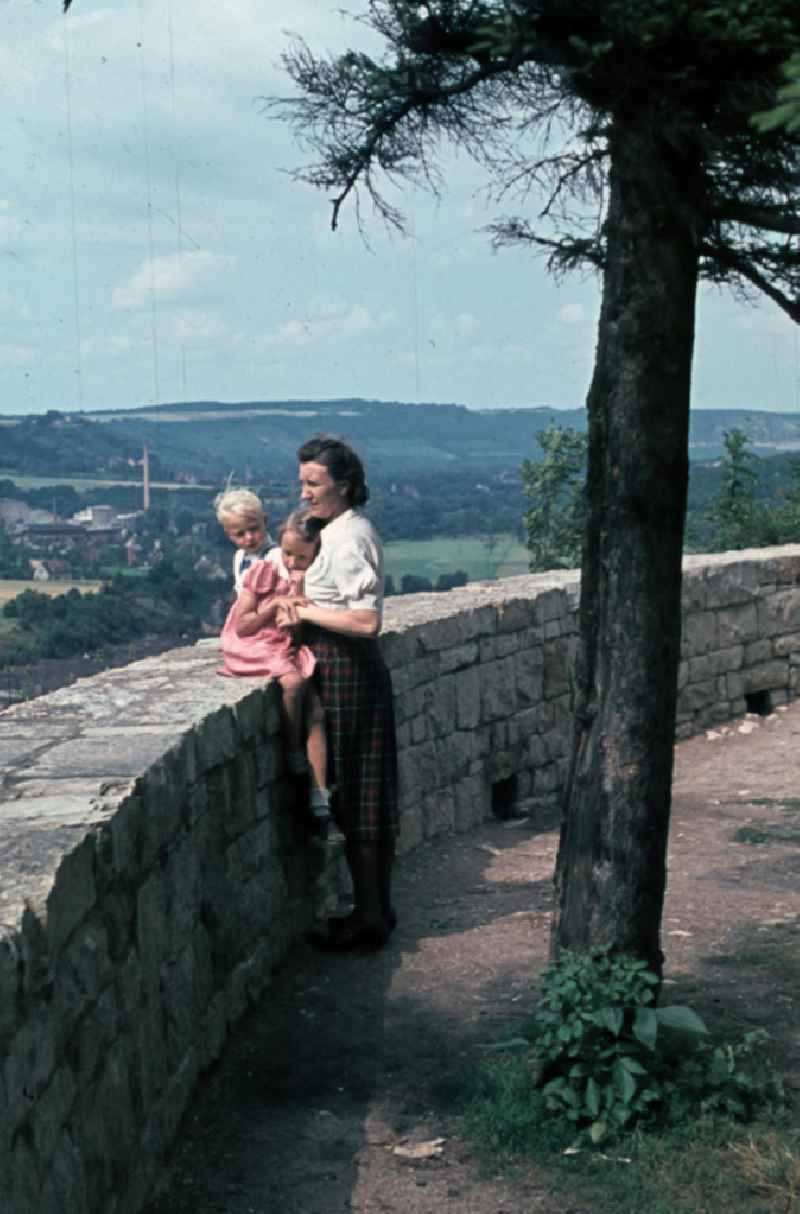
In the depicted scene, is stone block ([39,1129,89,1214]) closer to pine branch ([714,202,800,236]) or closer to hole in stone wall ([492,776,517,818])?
pine branch ([714,202,800,236])

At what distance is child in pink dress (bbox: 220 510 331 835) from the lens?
223 inches

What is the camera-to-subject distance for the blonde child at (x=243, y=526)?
5.76 meters

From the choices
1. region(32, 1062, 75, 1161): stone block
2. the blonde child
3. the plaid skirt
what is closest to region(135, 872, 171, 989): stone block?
region(32, 1062, 75, 1161): stone block

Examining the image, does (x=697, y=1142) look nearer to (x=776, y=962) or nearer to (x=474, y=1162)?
(x=474, y=1162)

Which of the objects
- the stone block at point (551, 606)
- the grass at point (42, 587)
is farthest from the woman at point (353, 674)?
the grass at point (42, 587)

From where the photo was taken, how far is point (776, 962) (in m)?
5.73

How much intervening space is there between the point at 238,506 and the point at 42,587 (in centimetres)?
1288

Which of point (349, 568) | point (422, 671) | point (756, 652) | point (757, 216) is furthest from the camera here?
point (756, 652)

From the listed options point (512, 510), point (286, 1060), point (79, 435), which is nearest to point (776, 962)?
point (286, 1060)

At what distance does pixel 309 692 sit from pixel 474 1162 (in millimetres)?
2052

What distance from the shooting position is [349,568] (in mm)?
5500

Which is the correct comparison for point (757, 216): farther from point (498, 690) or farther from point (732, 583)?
point (732, 583)

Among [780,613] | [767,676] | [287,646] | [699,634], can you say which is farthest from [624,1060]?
[780,613]

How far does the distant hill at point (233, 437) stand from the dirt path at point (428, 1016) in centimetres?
1267
